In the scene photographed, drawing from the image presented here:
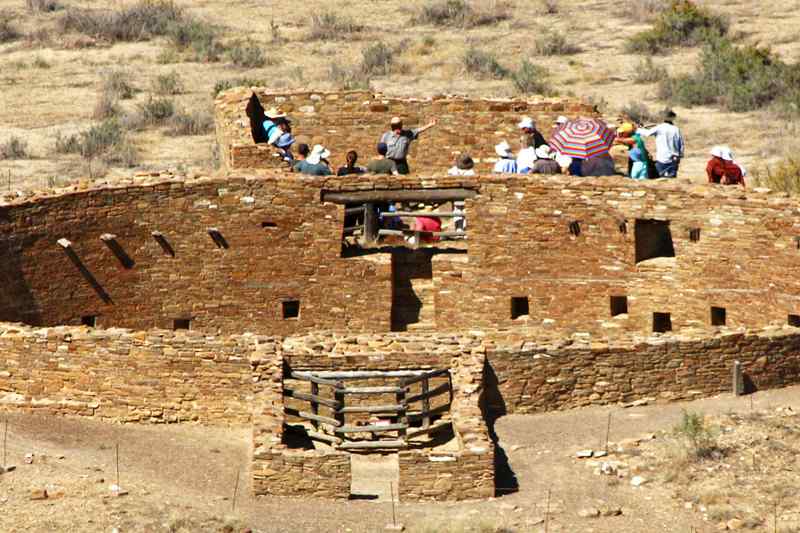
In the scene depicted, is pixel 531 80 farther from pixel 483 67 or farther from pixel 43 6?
pixel 43 6

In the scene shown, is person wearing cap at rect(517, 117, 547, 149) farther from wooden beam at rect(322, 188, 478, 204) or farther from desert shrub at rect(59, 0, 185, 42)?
desert shrub at rect(59, 0, 185, 42)

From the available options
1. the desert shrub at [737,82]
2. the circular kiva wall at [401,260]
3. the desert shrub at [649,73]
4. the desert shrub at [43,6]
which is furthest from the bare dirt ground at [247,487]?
the desert shrub at [43,6]

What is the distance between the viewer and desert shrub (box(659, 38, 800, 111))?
177ft

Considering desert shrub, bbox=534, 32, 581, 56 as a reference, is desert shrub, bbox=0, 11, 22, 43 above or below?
above

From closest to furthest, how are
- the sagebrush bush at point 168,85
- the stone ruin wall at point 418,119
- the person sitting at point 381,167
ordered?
the person sitting at point 381,167 → the stone ruin wall at point 418,119 → the sagebrush bush at point 168,85

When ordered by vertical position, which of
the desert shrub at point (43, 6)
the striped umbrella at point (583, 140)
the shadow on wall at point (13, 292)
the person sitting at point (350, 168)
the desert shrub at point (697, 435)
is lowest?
the desert shrub at point (43, 6)

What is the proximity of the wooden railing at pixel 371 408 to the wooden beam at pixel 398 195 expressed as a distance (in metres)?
5.28

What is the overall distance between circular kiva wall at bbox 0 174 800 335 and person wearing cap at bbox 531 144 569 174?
33.0 inches

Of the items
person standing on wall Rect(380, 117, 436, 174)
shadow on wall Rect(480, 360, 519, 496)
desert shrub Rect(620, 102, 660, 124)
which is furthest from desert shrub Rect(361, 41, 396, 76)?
shadow on wall Rect(480, 360, 519, 496)

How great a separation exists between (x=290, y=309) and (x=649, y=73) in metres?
22.3

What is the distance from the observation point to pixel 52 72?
58562 mm

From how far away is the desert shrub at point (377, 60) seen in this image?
58438 mm

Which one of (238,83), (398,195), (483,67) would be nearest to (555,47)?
(483,67)

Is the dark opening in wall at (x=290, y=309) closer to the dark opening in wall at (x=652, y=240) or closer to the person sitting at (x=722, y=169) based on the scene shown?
the dark opening in wall at (x=652, y=240)
